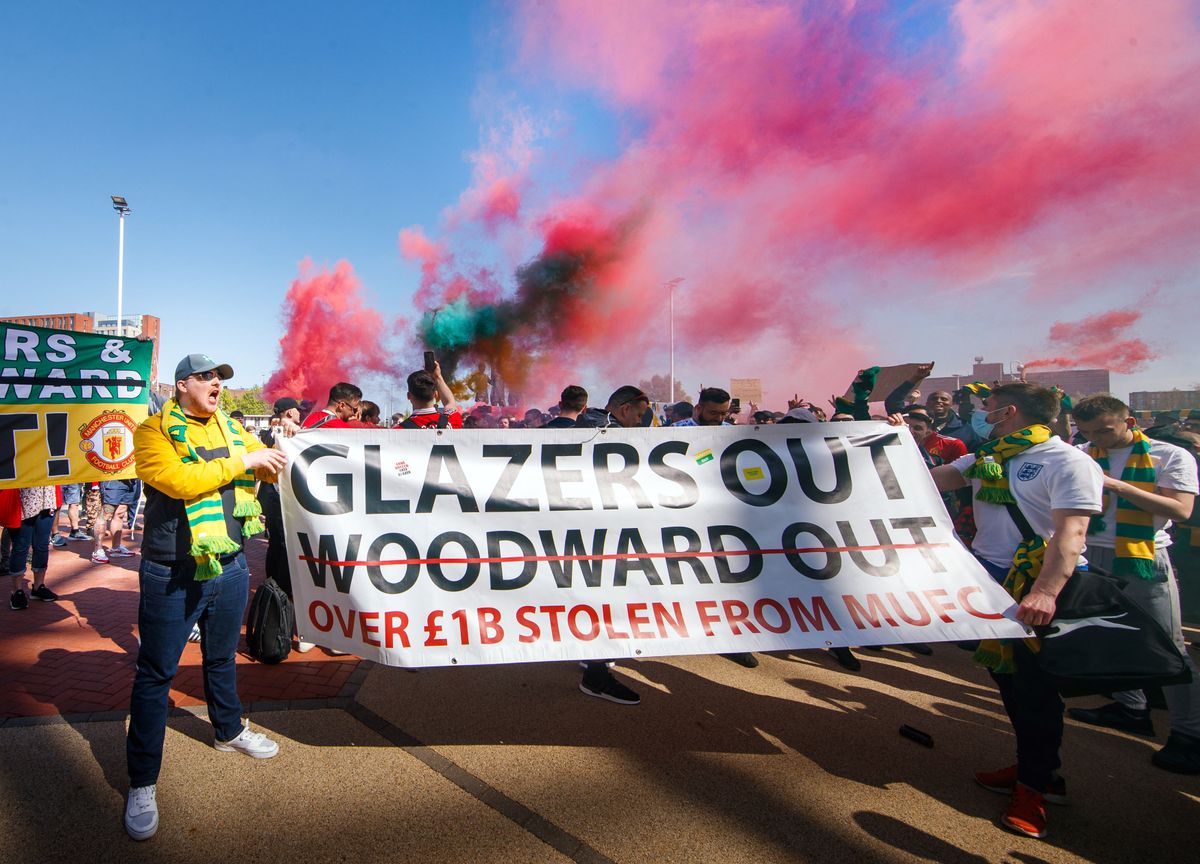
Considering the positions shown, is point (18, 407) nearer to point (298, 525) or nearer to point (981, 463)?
Result: point (298, 525)

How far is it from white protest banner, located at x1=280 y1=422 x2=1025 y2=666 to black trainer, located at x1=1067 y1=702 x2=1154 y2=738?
5.99ft

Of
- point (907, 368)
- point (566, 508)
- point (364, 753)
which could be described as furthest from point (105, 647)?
point (907, 368)

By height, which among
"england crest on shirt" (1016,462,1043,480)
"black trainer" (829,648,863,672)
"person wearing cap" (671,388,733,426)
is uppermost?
"person wearing cap" (671,388,733,426)

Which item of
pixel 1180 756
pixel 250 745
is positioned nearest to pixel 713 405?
pixel 1180 756

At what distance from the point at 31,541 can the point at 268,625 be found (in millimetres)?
3159

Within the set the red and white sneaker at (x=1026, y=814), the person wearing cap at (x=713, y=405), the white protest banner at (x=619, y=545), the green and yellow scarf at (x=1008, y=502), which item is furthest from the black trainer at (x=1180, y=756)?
the person wearing cap at (x=713, y=405)

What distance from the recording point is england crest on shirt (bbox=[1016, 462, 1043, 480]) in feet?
8.81

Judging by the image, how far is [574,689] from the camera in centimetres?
394

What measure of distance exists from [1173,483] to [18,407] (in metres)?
8.00

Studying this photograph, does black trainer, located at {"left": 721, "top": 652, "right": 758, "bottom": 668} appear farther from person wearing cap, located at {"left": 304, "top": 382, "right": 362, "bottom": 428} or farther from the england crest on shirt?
person wearing cap, located at {"left": 304, "top": 382, "right": 362, "bottom": 428}

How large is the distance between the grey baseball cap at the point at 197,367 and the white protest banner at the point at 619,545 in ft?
1.69

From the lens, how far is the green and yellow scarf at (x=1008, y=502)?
266 cm

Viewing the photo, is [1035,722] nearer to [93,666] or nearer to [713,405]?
[713,405]

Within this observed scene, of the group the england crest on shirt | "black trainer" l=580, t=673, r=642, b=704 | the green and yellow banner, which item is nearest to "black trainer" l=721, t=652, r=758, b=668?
"black trainer" l=580, t=673, r=642, b=704
